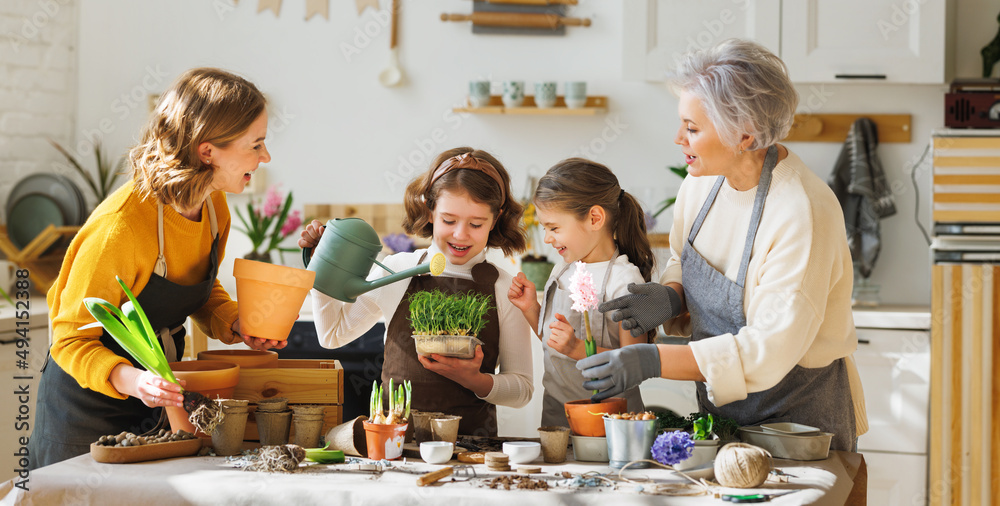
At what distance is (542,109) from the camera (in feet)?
10.7

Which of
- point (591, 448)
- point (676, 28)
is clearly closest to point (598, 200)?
point (591, 448)

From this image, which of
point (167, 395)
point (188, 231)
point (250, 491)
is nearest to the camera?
point (250, 491)

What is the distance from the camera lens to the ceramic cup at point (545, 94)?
3246 millimetres

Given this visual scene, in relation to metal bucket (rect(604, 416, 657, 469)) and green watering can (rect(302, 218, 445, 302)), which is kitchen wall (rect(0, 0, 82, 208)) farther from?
metal bucket (rect(604, 416, 657, 469))

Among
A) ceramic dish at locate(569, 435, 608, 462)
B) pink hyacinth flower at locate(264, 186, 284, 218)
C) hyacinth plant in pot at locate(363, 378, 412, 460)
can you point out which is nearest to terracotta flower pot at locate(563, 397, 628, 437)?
ceramic dish at locate(569, 435, 608, 462)

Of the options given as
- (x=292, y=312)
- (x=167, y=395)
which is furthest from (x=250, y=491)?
(x=292, y=312)

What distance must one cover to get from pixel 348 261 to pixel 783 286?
0.73 m

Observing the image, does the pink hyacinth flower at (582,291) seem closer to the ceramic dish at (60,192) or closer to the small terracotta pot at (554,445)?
the small terracotta pot at (554,445)

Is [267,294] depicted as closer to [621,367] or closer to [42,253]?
[621,367]

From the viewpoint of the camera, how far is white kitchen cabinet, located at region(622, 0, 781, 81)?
3.01 metres

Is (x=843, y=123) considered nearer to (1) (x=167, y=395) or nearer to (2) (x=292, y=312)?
(2) (x=292, y=312)

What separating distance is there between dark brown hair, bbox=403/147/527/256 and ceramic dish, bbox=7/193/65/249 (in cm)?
220

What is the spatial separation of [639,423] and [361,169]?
2553 mm

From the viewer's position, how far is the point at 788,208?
1321mm
